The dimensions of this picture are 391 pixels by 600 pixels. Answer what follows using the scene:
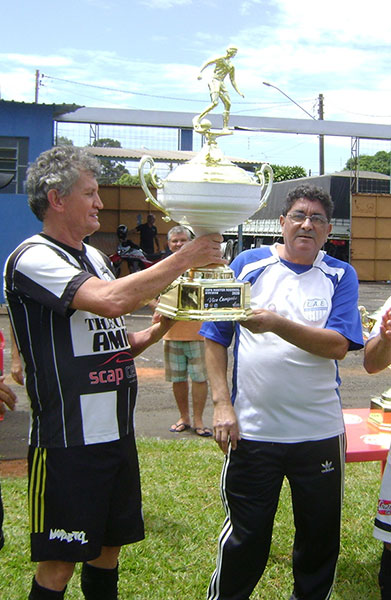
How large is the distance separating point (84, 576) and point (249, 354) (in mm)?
1133

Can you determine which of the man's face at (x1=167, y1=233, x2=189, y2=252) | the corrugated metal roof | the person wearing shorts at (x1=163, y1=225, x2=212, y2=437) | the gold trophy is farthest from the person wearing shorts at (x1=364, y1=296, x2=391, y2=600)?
the corrugated metal roof

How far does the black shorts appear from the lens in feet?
7.25

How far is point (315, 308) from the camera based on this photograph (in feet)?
8.50

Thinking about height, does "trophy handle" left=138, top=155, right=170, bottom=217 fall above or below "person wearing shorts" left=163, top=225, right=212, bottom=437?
above

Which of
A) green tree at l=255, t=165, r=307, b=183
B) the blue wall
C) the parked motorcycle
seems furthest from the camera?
green tree at l=255, t=165, r=307, b=183

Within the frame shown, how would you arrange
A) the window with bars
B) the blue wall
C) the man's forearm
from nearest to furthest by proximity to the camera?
the man's forearm, the blue wall, the window with bars

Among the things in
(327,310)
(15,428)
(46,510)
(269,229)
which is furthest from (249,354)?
(269,229)

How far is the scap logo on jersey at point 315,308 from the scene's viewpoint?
258 centimetres

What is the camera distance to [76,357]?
2219mm

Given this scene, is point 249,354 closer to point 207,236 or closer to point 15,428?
point 207,236

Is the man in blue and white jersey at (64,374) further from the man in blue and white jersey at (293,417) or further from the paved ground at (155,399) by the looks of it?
the paved ground at (155,399)

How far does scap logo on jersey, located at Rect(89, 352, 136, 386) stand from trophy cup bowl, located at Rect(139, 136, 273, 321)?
24 cm

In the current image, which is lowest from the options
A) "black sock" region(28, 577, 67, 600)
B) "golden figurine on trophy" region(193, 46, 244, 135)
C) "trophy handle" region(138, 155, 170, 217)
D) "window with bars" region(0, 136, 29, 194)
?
"black sock" region(28, 577, 67, 600)

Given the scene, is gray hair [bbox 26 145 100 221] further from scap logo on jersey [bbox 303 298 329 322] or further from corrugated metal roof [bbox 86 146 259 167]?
corrugated metal roof [bbox 86 146 259 167]
